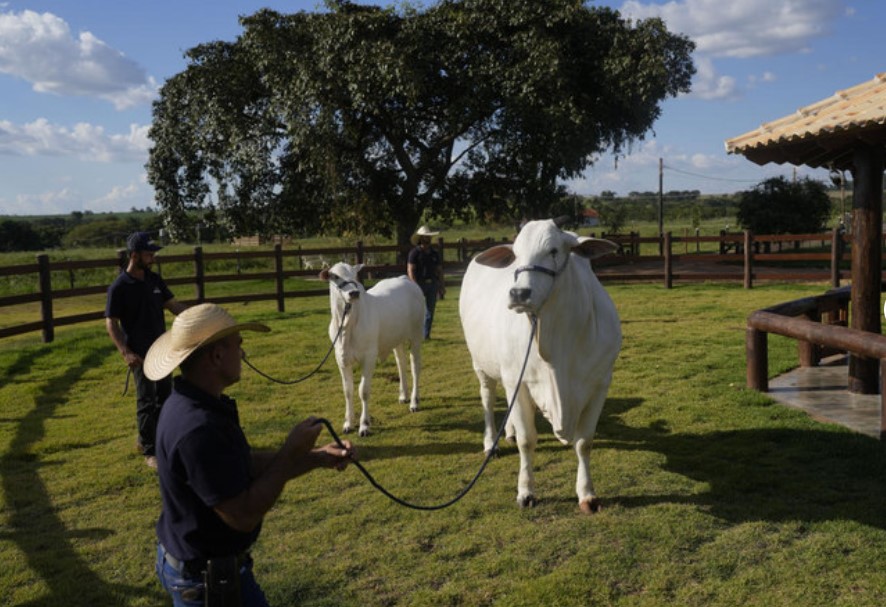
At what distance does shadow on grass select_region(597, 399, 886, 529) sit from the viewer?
5125 millimetres

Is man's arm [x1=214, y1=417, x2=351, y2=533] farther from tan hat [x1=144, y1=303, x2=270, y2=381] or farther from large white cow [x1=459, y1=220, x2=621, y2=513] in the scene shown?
large white cow [x1=459, y1=220, x2=621, y2=513]

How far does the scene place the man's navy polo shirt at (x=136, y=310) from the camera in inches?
248

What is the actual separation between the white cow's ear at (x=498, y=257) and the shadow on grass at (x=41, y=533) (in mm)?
3060

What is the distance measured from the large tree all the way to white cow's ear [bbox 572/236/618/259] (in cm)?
1598

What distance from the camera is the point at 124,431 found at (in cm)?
802

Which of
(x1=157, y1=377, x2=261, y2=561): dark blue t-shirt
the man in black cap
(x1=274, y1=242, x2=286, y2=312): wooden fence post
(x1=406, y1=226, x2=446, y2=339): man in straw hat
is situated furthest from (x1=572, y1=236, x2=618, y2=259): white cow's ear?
(x1=274, y1=242, x2=286, y2=312): wooden fence post

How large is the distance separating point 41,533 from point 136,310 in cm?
189

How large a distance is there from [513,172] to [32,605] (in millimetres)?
21673

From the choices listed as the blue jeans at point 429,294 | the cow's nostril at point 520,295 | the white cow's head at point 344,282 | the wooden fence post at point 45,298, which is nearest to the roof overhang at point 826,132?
the cow's nostril at point 520,295

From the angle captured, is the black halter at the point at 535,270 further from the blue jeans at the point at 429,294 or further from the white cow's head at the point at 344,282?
the blue jeans at the point at 429,294

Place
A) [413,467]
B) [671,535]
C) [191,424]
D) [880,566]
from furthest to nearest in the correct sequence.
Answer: [413,467], [671,535], [880,566], [191,424]

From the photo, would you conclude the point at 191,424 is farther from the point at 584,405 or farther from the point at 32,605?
the point at 584,405

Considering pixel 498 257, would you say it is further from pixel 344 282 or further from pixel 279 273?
pixel 279 273

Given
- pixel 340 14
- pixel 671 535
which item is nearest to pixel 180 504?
pixel 671 535
